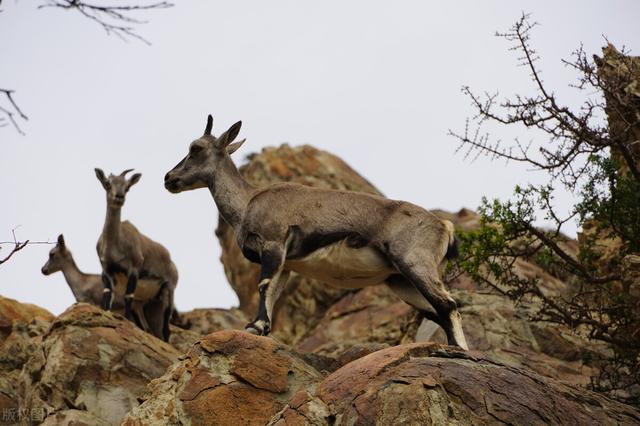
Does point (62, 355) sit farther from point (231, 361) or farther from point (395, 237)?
point (395, 237)

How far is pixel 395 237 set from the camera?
41.7ft

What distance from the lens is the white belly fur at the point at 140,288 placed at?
20.0 m

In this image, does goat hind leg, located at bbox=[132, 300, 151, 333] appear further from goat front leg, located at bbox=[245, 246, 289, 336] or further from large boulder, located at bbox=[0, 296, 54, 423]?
goat front leg, located at bbox=[245, 246, 289, 336]

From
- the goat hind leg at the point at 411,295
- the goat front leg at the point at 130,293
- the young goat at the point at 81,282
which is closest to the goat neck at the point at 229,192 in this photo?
the goat hind leg at the point at 411,295

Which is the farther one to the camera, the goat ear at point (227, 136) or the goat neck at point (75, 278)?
the goat neck at point (75, 278)

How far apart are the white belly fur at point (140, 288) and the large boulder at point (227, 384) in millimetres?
8662

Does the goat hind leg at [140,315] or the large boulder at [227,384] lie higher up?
the goat hind leg at [140,315]

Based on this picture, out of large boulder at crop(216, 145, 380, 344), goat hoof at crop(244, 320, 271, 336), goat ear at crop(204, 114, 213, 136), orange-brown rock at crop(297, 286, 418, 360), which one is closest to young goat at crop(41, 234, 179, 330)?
orange-brown rock at crop(297, 286, 418, 360)

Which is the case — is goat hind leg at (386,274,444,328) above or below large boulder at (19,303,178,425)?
below

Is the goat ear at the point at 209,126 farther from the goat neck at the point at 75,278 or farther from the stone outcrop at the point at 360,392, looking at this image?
the goat neck at the point at 75,278

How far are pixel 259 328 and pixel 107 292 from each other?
7.73 m

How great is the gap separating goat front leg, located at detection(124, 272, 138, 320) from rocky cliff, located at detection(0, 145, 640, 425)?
1.59m

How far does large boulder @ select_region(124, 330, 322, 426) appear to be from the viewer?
35.6ft

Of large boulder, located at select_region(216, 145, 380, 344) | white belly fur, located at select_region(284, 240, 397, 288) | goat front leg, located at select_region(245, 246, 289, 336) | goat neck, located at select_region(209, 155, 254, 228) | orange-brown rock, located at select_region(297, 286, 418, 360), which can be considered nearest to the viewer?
goat front leg, located at select_region(245, 246, 289, 336)
